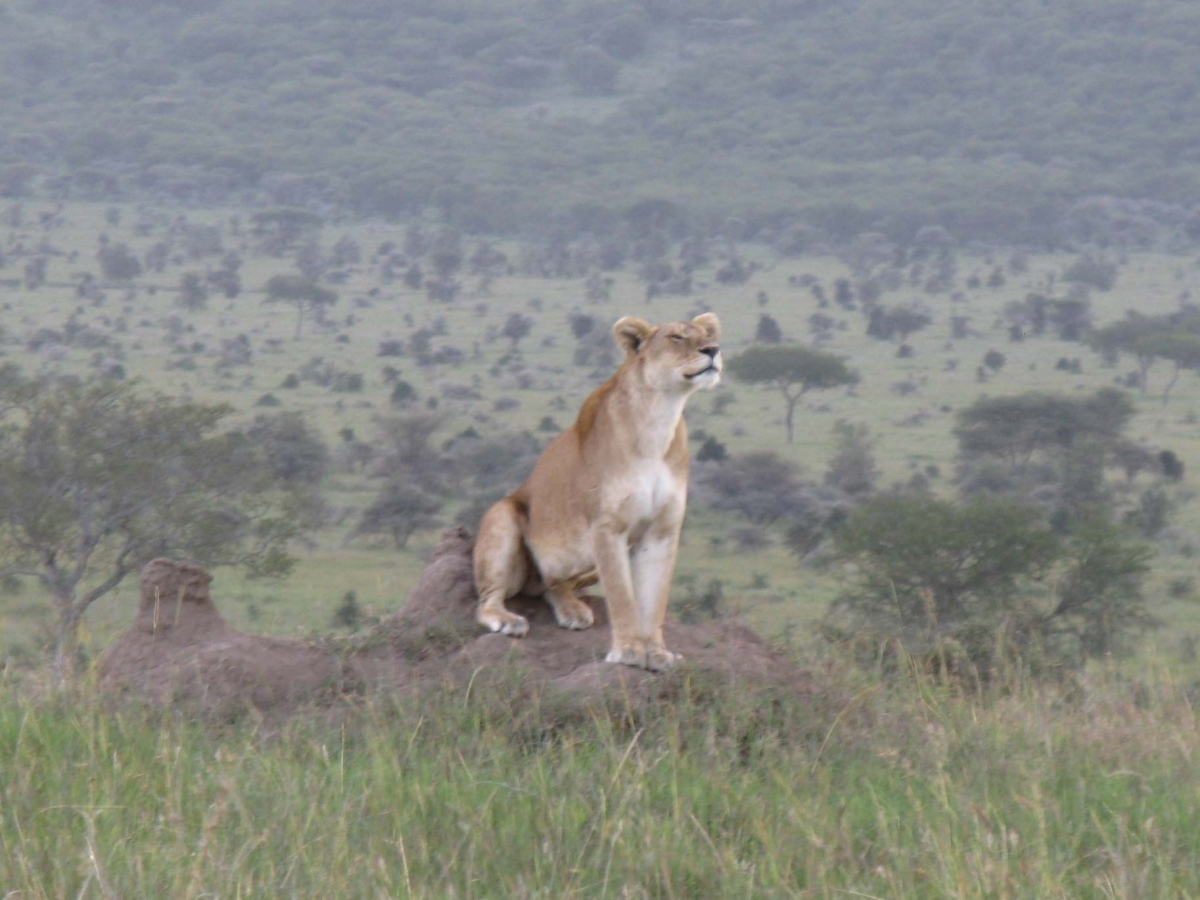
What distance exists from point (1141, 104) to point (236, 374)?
6345cm

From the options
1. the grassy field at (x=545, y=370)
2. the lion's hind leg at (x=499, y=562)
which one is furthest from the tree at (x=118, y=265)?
the lion's hind leg at (x=499, y=562)

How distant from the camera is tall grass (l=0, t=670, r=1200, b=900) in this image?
3562 millimetres

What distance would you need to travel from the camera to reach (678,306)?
5250 centimetres

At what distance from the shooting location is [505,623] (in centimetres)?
555

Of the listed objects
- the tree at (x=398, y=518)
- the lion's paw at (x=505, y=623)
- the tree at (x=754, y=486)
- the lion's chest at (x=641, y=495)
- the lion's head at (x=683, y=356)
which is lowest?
the tree at (x=754, y=486)

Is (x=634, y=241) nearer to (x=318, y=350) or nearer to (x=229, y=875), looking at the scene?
(x=318, y=350)

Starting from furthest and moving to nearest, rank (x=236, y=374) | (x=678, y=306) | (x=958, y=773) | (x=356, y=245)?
(x=356, y=245), (x=678, y=306), (x=236, y=374), (x=958, y=773)

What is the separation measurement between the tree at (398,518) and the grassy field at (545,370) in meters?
0.20

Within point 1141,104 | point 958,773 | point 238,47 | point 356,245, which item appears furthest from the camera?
point 238,47

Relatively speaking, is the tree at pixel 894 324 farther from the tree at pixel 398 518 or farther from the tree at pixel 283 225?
the tree at pixel 283 225

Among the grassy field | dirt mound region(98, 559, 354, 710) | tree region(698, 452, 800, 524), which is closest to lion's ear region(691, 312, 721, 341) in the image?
the grassy field

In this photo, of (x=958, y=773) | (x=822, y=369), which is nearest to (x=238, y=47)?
(x=822, y=369)

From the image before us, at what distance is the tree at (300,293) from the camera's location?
1948 inches

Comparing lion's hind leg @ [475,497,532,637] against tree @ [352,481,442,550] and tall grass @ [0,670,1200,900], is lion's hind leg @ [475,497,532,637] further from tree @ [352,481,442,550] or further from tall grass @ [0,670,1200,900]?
tree @ [352,481,442,550]
